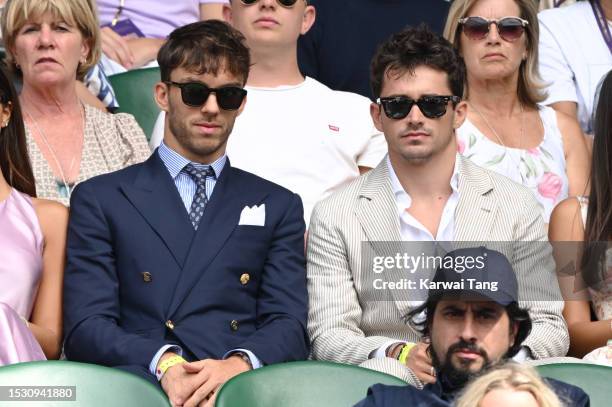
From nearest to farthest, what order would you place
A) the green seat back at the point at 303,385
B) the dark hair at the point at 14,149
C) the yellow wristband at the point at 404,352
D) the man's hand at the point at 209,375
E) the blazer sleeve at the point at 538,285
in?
1. the green seat back at the point at 303,385
2. the man's hand at the point at 209,375
3. the yellow wristband at the point at 404,352
4. the blazer sleeve at the point at 538,285
5. the dark hair at the point at 14,149

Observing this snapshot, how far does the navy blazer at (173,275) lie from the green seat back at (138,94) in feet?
4.38

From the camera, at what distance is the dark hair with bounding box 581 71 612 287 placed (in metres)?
4.85

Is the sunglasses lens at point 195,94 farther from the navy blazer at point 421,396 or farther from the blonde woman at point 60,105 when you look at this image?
the navy blazer at point 421,396

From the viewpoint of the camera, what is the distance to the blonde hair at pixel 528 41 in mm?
Result: 5715

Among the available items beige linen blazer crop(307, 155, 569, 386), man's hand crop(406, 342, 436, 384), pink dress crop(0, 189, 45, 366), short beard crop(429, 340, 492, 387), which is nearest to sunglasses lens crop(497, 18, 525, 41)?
beige linen blazer crop(307, 155, 569, 386)

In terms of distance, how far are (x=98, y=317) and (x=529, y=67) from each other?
7.61ft

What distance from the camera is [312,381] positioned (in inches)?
154

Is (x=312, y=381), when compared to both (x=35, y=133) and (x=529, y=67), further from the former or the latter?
(x=529, y=67)

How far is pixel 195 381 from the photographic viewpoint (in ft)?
13.5

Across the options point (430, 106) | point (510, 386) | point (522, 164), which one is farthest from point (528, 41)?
point (510, 386)

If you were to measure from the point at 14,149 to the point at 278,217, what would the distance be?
92cm

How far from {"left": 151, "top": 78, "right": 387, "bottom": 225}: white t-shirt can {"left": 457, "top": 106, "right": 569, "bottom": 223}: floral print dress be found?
353mm

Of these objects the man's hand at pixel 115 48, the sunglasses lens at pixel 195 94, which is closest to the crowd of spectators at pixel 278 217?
the sunglasses lens at pixel 195 94

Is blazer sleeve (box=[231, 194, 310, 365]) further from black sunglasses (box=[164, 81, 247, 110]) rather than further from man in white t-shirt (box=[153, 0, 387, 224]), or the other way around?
man in white t-shirt (box=[153, 0, 387, 224])
